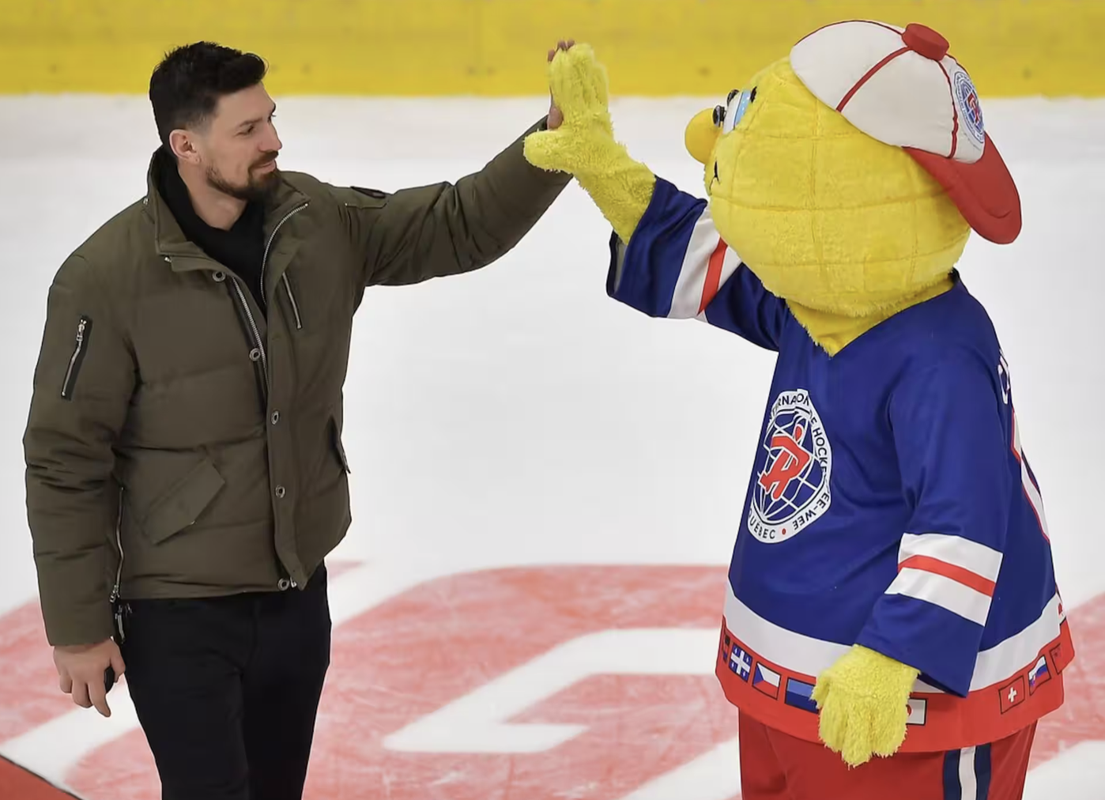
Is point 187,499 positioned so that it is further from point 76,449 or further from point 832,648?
point 832,648

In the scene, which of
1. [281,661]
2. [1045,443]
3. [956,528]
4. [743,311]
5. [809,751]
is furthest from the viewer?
[1045,443]

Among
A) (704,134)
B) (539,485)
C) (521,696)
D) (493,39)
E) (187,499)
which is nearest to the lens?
(704,134)

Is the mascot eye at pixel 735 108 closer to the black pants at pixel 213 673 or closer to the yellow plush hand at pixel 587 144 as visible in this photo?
the yellow plush hand at pixel 587 144

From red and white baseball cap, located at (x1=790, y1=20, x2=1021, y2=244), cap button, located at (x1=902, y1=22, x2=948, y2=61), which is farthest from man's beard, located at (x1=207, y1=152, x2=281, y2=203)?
cap button, located at (x1=902, y1=22, x2=948, y2=61)

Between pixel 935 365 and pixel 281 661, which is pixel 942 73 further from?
pixel 281 661

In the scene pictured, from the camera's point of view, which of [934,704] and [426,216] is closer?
[934,704]

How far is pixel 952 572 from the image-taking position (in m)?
1.42

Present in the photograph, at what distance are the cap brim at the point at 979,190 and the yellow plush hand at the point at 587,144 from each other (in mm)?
387

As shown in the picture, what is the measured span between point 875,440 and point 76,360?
0.88 metres

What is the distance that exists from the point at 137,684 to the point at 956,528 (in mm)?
1012

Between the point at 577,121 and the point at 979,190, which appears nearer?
the point at 979,190

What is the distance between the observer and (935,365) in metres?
1.46

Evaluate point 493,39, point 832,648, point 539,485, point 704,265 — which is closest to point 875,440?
point 832,648

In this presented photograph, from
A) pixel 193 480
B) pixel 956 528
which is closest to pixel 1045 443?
pixel 956 528
